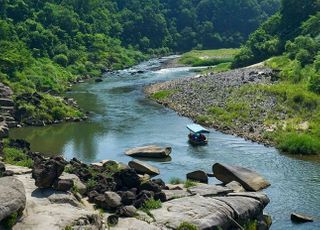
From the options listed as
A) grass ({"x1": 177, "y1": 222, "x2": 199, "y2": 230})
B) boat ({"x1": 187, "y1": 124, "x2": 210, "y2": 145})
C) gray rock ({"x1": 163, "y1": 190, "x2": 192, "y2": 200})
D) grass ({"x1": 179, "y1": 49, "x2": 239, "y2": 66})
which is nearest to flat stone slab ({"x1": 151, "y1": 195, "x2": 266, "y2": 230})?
grass ({"x1": 177, "y1": 222, "x2": 199, "y2": 230})

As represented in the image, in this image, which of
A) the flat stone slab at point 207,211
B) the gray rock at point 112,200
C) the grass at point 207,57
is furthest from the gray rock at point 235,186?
the grass at point 207,57

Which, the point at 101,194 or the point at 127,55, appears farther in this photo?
the point at 127,55

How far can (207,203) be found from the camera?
4038 centimetres

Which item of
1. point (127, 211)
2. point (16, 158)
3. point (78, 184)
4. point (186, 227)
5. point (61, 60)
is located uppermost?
point (61, 60)

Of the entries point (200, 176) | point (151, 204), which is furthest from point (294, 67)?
point (151, 204)

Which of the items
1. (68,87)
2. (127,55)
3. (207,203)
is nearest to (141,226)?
(207,203)

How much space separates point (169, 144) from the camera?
68688 mm

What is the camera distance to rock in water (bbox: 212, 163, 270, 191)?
50656 millimetres

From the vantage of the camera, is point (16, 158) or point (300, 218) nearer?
point (300, 218)

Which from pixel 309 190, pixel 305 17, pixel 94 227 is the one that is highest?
pixel 305 17

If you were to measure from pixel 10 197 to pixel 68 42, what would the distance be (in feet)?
373

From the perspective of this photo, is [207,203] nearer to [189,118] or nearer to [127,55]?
[189,118]

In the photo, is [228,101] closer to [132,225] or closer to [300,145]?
[300,145]

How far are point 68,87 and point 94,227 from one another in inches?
3173
